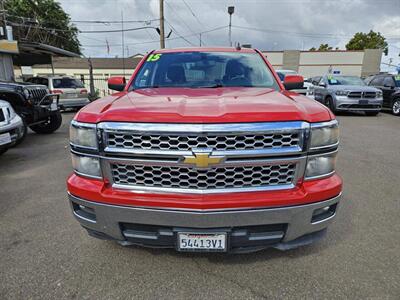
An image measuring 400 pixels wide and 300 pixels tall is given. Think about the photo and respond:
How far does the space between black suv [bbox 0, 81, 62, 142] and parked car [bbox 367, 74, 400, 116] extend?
12778 millimetres

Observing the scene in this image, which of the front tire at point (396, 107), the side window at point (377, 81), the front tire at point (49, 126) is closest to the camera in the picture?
the front tire at point (49, 126)

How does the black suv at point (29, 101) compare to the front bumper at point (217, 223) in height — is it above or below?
above

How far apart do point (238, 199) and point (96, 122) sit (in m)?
1.06

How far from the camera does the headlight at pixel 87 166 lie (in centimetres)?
201

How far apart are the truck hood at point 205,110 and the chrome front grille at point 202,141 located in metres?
0.10

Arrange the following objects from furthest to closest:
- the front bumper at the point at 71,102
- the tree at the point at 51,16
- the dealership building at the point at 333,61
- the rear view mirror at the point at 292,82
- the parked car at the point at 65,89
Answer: the dealership building at the point at 333,61 → the tree at the point at 51,16 → the front bumper at the point at 71,102 → the parked car at the point at 65,89 → the rear view mirror at the point at 292,82

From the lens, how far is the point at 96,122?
1.94m

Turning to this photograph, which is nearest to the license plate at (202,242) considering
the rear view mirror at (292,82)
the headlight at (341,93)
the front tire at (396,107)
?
the rear view mirror at (292,82)

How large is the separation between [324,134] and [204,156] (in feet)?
2.74

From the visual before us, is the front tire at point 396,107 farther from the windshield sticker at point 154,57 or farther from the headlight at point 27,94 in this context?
the headlight at point 27,94

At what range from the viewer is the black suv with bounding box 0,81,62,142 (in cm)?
675

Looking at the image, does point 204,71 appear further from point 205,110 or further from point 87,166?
point 87,166

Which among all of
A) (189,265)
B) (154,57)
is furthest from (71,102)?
(189,265)

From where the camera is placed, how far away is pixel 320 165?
201 cm
